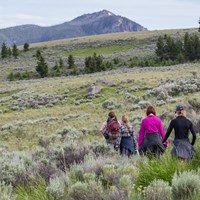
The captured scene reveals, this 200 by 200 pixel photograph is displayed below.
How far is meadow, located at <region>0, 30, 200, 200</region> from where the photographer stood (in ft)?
17.4

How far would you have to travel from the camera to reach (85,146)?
11422 mm

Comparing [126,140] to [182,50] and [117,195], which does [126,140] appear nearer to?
[117,195]

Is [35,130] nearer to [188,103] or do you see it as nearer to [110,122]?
[188,103]

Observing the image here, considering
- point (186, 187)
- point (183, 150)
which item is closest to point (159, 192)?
point (186, 187)

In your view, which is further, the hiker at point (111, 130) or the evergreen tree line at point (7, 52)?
the evergreen tree line at point (7, 52)

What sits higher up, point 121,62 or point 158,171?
point 158,171

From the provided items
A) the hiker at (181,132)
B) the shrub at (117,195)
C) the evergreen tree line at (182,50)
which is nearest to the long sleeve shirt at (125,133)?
the hiker at (181,132)

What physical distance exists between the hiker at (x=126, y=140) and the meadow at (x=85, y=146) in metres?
0.45

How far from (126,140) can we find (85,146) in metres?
1.22

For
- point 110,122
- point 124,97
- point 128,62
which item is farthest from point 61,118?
point 128,62

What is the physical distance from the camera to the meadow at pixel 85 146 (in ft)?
17.4

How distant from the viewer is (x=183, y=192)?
4742mm

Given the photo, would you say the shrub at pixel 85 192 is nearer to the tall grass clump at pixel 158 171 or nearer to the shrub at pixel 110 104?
the tall grass clump at pixel 158 171

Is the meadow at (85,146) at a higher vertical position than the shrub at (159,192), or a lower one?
lower
